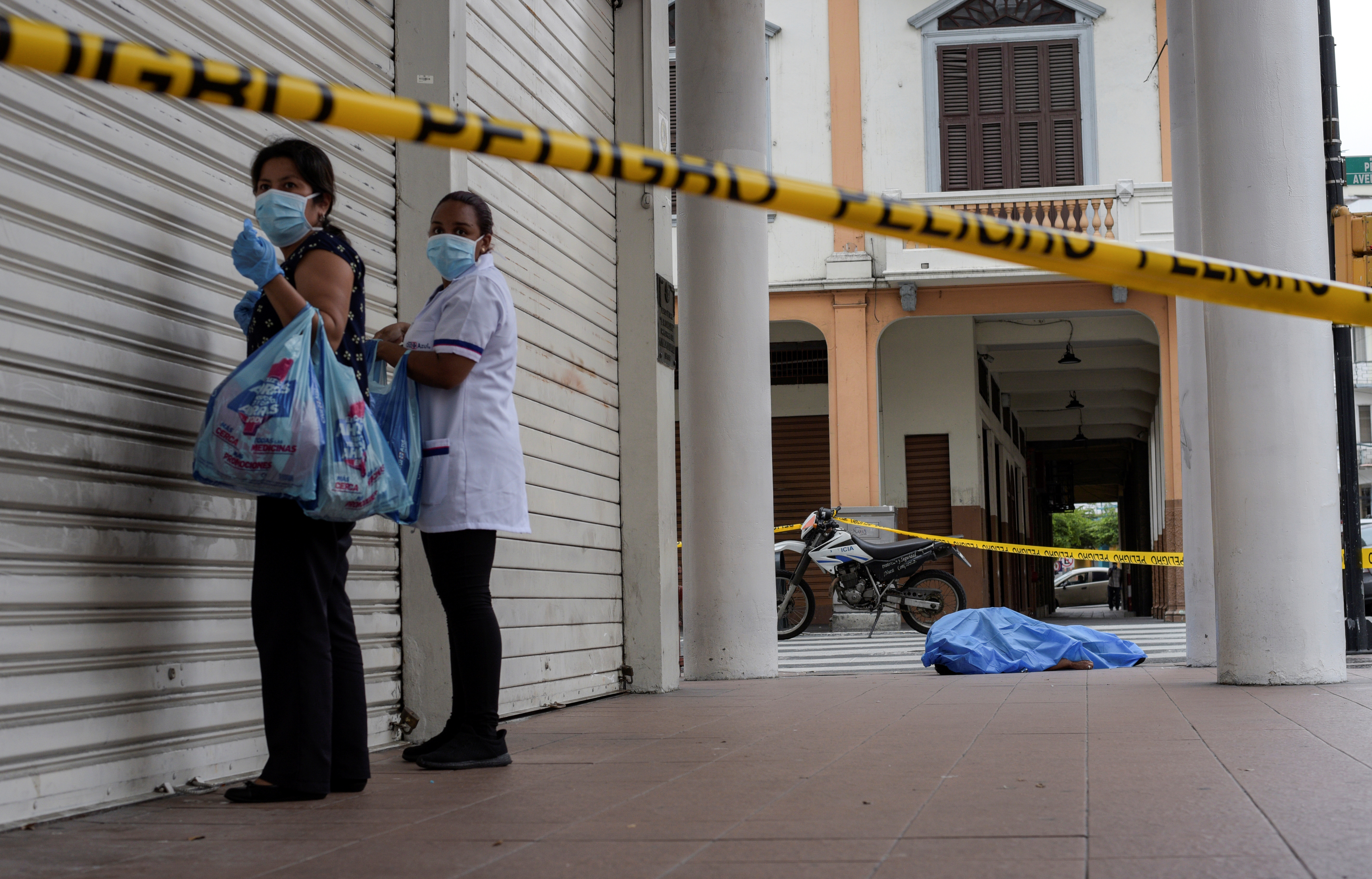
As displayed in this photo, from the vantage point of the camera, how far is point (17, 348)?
10.0 feet

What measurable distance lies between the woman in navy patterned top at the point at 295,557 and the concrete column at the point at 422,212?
1.15 m

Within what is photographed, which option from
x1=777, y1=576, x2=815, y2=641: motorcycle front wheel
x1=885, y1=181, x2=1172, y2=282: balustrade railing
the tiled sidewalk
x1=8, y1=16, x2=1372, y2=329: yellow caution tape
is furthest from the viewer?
x1=885, y1=181, x2=1172, y2=282: balustrade railing

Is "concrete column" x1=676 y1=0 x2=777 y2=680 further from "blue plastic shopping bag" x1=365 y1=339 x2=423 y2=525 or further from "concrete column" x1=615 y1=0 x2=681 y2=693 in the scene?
"blue plastic shopping bag" x1=365 y1=339 x2=423 y2=525

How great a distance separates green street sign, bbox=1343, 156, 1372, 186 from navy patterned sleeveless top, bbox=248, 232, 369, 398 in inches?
363

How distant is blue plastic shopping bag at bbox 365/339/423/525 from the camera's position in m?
3.82

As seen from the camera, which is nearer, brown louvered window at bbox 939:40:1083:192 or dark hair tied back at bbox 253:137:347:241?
dark hair tied back at bbox 253:137:347:241

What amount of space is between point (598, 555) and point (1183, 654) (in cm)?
637

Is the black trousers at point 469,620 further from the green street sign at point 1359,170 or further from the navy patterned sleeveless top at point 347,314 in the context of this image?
the green street sign at point 1359,170

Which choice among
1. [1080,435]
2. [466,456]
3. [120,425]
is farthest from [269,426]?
[1080,435]

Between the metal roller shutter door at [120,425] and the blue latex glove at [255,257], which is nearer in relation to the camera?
the metal roller shutter door at [120,425]

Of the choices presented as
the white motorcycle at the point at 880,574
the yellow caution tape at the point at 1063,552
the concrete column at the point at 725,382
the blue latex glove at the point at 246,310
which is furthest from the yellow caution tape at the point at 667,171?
the yellow caution tape at the point at 1063,552

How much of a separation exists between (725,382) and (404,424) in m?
4.70

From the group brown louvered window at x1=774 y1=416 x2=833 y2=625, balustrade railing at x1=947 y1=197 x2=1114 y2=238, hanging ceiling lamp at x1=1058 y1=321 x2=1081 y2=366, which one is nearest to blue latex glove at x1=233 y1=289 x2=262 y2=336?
balustrade railing at x1=947 y1=197 x2=1114 y2=238

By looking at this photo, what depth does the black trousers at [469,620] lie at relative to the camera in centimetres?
391
